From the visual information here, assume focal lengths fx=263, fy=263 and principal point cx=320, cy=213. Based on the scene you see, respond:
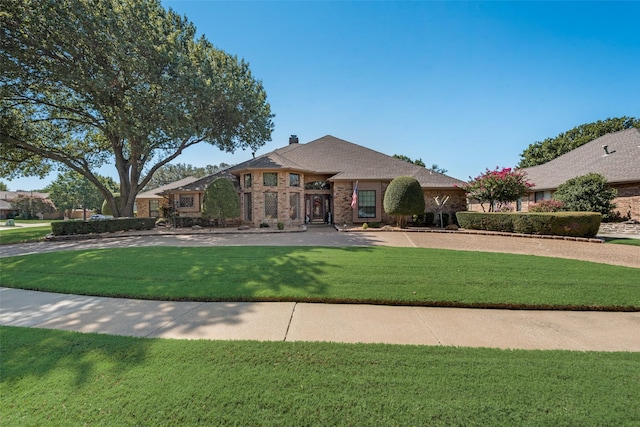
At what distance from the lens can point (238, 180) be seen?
19422 millimetres

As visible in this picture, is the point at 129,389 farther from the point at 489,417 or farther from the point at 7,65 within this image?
the point at 7,65

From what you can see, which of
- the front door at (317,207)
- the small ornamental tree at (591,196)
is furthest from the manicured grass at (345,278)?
the front door at (317,207)

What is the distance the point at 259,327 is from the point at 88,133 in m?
23.5

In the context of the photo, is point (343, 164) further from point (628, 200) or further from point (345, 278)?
point (628, 200)

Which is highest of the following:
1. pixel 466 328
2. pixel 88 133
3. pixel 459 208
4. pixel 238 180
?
pixel 88 133

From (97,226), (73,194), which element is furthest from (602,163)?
(73,194)

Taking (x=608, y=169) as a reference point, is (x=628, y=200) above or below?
below

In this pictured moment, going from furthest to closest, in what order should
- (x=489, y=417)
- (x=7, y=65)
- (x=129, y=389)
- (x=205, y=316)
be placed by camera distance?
(x=7, y=65) → (x=205, y=316) → (x=129, y=389) → (x=489, y=417)

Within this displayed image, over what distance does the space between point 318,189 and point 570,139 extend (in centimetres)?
3462

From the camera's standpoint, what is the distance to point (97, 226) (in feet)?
45.5

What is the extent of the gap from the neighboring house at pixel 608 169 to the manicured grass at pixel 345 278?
11.7 metres

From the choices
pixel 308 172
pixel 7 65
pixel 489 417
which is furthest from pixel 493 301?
pixel 7 65

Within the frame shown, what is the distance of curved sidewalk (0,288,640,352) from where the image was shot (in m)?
3.30

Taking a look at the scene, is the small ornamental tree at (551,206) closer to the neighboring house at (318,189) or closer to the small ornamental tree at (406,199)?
the neighboring house at (318,189)
